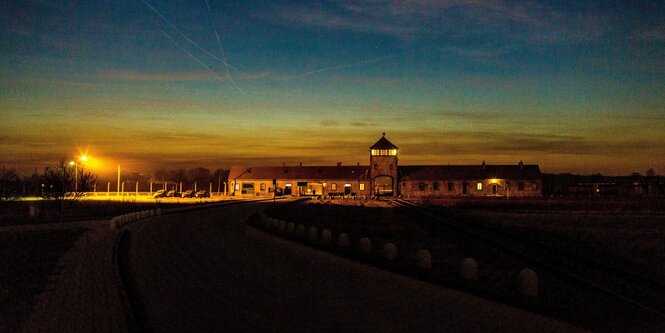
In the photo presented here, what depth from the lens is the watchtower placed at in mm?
97875

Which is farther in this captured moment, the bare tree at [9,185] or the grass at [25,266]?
the bare tree at [9,185]

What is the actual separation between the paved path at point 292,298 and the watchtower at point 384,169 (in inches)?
3110

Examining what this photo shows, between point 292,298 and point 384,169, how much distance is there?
86.7 meters

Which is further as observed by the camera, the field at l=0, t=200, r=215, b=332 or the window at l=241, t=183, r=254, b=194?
the window at l=241, t=183, r=254, b=194

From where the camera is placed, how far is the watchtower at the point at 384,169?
321 feet

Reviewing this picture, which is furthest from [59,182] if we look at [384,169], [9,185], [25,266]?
[384,169]

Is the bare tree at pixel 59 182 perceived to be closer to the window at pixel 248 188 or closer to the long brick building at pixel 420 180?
the long brick building at pixel 420 180

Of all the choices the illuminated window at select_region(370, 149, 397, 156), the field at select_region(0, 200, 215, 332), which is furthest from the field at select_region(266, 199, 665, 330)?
the illuminated window at select_region(370, 149, 397, 156)

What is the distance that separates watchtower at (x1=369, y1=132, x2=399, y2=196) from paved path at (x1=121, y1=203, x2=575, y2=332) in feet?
259

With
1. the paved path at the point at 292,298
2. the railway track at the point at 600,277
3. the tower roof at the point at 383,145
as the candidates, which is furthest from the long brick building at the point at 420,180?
the paved path at the point at 292,298

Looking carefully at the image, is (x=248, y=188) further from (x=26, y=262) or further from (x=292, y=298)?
(x=292, y=298)

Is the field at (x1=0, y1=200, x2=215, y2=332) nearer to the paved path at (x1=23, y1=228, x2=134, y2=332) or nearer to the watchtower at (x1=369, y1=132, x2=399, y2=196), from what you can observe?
the paved path at (x1=23, y1=228, x2=134, y2=332)

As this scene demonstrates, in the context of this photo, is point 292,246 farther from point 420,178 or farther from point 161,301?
point 420,178

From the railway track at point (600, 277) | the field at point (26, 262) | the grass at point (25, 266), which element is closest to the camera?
the grass at point (25, 266)
